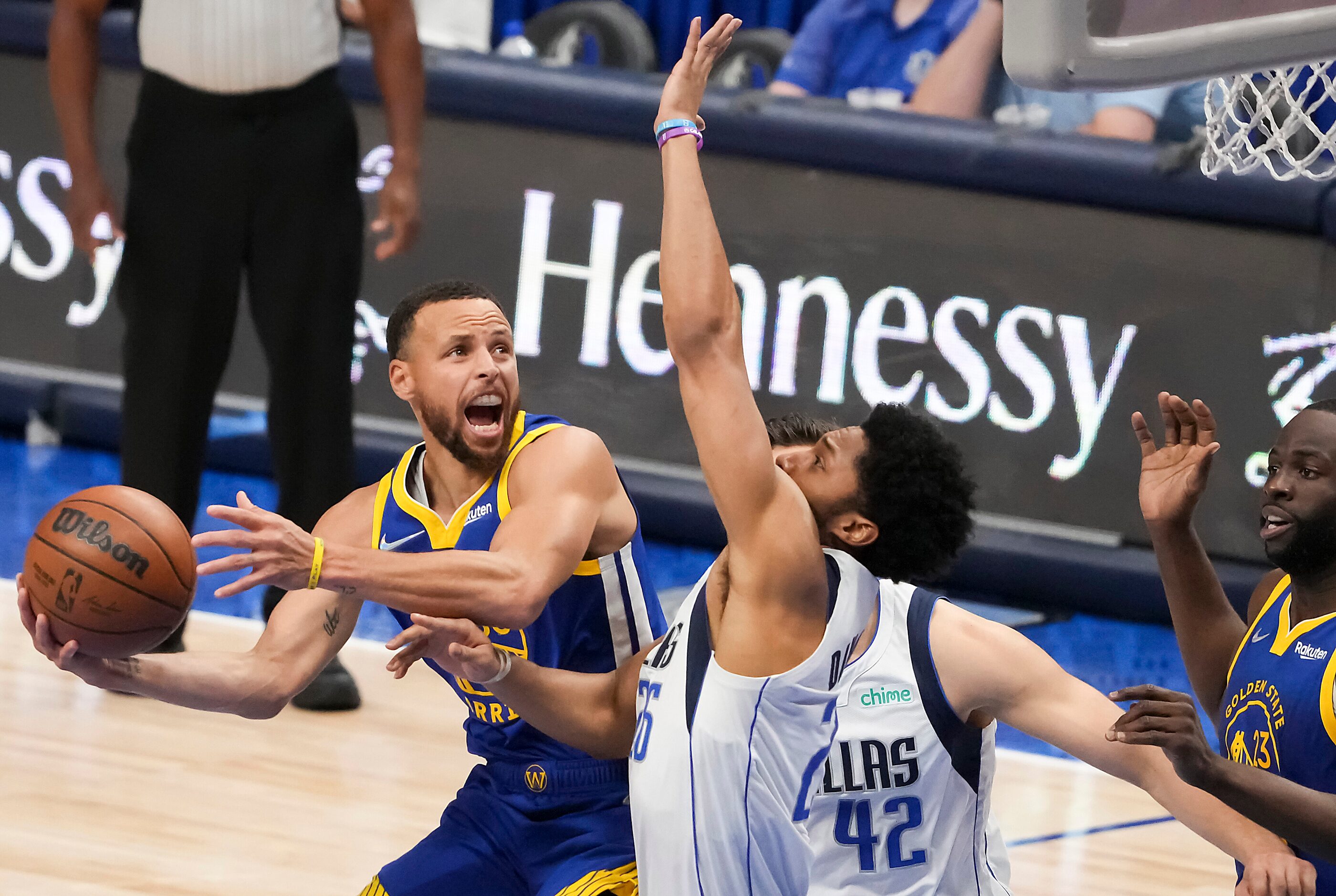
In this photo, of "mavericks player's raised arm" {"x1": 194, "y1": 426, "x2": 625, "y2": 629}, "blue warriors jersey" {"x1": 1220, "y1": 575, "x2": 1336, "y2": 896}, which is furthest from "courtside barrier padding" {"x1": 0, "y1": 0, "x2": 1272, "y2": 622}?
"mavericks player's raised arm" {"x1": 194, "y1": 426, "x2": 625, "y2": 629}

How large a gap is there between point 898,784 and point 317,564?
3.36ft

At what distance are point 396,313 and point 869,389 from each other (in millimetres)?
3376

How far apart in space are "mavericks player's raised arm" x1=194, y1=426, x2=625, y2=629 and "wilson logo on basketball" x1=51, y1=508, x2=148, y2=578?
0.23 m

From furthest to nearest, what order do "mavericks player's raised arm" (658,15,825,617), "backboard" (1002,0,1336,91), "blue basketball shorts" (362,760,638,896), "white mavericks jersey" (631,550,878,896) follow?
1. "blue basketball shorts" (362,760,638,896)
2. "white mavericks jersey" (631,550,878,896)
3. "mavericks player's raised arm" (658,15,825,617)
4. "backboard" (1002,0,1336,91)

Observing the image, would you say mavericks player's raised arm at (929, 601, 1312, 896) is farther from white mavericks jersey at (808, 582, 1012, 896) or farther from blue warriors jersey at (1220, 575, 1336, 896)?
blue warriors jersey at (1220, 575, 1336, 896)

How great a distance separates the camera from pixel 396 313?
3752 millimetres

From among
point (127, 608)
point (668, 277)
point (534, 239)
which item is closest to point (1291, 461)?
point (668, 277)

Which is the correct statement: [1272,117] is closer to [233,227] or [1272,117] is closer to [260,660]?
[260,660]

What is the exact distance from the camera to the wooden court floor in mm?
4258

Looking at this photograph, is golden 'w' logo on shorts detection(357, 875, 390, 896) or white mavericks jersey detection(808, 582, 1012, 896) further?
golden 'w' logo on shorts detection(357, 875, 390, 896)

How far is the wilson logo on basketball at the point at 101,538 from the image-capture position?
3.26m

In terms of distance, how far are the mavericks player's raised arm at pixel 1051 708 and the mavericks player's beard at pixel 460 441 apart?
0.94m

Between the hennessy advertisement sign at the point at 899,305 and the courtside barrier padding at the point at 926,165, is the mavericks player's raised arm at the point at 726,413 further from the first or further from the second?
the courtside barrier padding at the point at 926,165

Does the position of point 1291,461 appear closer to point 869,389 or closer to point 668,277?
point 668,277
